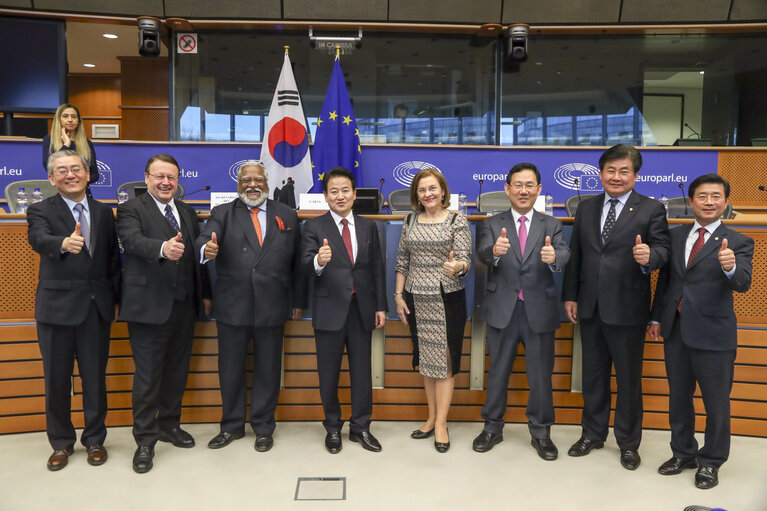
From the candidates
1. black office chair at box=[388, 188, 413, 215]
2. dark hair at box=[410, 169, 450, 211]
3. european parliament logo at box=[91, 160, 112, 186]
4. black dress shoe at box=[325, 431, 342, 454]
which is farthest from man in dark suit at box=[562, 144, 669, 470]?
european parliament logo at box=[91, 160, 112, 186]

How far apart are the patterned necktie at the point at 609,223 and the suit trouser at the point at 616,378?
1.51 feet

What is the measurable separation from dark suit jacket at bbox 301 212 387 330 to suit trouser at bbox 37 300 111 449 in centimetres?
117

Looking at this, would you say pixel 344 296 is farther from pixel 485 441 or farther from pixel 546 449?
pixel 546 449

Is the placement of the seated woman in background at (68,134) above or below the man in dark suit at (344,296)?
above

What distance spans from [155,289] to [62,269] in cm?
47

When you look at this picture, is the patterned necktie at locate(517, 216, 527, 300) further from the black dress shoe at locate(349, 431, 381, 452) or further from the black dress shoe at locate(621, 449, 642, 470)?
the black dress shoe at locate(349, 431, 381, 452)

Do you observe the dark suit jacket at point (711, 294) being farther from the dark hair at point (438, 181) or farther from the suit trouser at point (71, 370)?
the suit trouser at point (71, 370)

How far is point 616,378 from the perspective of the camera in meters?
3.08

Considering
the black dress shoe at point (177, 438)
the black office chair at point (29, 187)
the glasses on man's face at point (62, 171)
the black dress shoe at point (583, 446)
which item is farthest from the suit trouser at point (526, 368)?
the black office chair at point (29, 187)

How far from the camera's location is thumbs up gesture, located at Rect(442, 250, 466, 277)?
2.93m

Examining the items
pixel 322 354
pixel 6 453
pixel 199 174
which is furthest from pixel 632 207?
pixel 199 174

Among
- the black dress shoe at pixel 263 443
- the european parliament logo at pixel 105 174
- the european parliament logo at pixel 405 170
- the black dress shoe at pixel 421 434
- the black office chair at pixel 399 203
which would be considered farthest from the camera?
the european parliament logo at pixel 405 170

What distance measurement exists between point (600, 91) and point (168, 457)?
904cm

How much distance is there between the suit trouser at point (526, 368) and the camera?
3.13 metres
